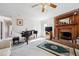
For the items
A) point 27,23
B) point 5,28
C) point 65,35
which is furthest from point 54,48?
point 5,28

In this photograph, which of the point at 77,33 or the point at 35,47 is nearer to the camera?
the point at 77,33

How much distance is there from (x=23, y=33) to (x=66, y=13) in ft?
3.55

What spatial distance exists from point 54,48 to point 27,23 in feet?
2.81

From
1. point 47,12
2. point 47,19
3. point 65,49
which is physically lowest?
point 65,49

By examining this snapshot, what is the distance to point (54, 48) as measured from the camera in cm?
224

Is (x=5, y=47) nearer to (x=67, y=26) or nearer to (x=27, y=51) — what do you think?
(x=27, y=51)

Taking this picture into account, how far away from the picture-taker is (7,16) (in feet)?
7.23

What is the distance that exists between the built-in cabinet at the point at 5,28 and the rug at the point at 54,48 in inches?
30.6

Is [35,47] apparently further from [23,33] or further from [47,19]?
[47,19]

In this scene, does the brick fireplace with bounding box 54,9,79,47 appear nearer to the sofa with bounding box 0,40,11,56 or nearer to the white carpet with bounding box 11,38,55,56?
the white carpet with bounding box 11,38,55,56

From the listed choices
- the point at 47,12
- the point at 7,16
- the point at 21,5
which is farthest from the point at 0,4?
the point at 47,12

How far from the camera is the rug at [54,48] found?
7.18ft

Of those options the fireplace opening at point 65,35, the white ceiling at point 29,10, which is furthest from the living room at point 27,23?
the fireplace opening at point 65,35

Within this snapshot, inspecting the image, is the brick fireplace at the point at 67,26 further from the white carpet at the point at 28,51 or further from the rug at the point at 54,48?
the white carpet at the point at 28,51
